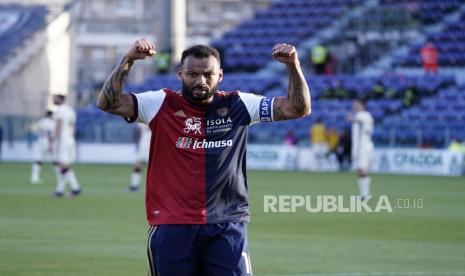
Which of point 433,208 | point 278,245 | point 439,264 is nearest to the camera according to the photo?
point 439,264

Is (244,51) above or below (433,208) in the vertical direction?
above

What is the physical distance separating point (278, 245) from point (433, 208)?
26.3 feet

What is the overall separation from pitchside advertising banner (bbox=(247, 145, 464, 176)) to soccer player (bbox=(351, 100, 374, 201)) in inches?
567

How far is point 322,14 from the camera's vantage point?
185 ft

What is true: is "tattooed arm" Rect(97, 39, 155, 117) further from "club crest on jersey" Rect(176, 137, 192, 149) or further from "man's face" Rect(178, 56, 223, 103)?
"club crest on jersey" Rect(176, 137, 192, 149)

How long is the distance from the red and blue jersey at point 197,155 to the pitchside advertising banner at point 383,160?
108ft

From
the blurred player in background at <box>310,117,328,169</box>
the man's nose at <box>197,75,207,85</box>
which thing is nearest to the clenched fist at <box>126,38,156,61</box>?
the man's nose at <box>197,75,207,85</box>

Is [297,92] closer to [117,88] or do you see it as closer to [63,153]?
[117,88]

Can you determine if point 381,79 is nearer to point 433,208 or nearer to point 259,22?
point 259,22

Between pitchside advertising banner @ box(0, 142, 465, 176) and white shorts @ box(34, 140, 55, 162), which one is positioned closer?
white shorts @ box(34, 140, 55, 162)

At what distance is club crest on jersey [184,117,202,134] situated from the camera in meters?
7.68

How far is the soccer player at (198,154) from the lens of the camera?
7.51 meters

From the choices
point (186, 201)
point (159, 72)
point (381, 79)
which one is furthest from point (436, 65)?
point (186, 201)

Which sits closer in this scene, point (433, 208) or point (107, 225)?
point (107, 225)
